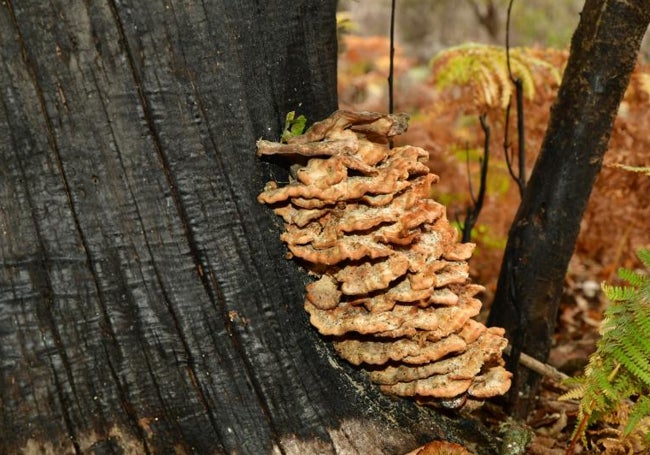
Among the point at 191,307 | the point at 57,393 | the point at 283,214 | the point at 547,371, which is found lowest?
the point at 547,371

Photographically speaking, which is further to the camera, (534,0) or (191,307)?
(534,0)

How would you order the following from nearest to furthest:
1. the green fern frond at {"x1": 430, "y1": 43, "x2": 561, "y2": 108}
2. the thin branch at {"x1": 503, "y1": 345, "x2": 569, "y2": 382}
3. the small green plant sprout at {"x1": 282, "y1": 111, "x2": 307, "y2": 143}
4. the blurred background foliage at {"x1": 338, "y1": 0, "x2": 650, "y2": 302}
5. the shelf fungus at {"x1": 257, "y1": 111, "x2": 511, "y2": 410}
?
1. the shelf fungus at {"x1": 257, "y1": 111, "x2": 511, "y2": 410}
2. the small green plant sprout at {"x1": 282, "y1": 111, "x2": 307, "y2": 143}
3. the thin branch at {"x1": 503, "y1": 345, "x2": 569, "y2": 382}
4. the green fern frond at {"x1": 430, "y1": 43, "x2": 561, "y2": 108}
5. the blurred background foliage at {"x1": 338, "y1": 0, "x2": 650, "y2": 302}

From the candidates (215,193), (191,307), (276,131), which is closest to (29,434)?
(191,307)

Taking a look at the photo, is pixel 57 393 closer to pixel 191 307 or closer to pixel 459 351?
pixel 191 307

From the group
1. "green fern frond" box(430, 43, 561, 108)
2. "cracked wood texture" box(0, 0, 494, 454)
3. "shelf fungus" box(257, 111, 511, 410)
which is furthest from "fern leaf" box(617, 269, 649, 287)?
"green fern frond" box(430, 43, 561, 108)

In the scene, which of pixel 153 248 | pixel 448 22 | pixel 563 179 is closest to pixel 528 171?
pixel 563 179

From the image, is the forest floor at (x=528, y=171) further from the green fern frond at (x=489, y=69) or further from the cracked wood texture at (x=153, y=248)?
the cracked wood texture at (x=153, y=248)

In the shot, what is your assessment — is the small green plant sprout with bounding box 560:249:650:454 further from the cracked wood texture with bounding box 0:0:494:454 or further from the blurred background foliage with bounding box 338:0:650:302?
the blurred background foliage with bounding box 338:0:650:302
